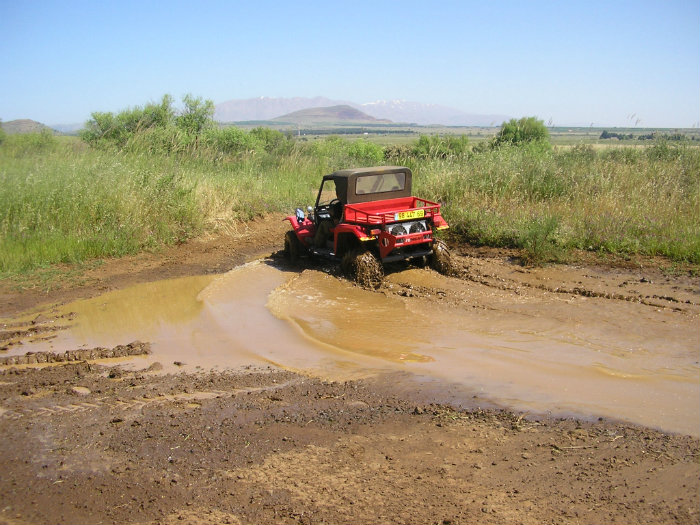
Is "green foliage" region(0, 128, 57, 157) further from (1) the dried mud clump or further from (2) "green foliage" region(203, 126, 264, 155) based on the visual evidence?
(1) the dried mud clump

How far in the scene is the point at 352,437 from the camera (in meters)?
4.64

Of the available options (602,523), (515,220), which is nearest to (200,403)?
(602,523)

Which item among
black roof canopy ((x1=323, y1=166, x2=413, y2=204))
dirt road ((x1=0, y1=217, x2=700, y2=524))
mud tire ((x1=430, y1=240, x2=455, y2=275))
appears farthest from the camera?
black roof canopy ((x1=323, y1=166, x2=413, y2=204))

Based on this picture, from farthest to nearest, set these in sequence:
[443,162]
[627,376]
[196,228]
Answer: [443,162] → [196,228] → [627,376]

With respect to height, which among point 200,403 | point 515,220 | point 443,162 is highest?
point 443,162

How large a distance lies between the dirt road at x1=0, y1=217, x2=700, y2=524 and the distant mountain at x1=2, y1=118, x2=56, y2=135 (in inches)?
367

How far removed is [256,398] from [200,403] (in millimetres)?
529

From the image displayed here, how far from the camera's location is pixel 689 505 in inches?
140

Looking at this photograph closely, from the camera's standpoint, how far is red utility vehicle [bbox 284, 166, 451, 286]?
9586 mm

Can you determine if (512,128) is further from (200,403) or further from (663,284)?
(200,403)

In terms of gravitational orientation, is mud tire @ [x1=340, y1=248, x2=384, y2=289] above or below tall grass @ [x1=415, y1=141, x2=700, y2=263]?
below

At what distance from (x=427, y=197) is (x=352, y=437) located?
1061 centimetres

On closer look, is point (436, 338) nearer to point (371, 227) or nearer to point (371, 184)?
point (371, 227)

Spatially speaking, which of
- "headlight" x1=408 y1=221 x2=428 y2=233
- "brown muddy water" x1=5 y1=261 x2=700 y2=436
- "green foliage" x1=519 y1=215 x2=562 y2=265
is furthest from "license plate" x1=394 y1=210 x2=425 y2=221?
"green foliage" x1=519 y1=215 x2=562 y2=265
